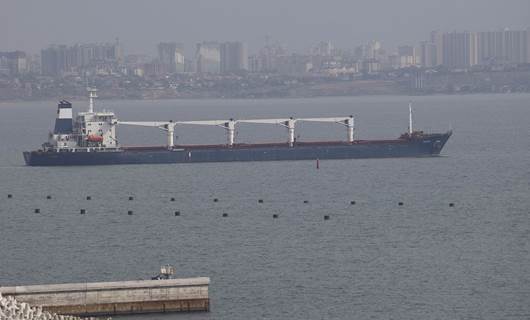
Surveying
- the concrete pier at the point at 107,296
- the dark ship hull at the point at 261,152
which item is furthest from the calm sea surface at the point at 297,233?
the dark ship hull at the point at 261,152

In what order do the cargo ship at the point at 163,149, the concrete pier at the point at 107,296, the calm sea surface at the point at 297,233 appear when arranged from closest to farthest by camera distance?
the concrete pier at the point at 107,296, the calm sea surface at the point at 297,233, the cargo ship at the point at 163,149

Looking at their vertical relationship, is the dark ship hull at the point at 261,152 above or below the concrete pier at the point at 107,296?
above

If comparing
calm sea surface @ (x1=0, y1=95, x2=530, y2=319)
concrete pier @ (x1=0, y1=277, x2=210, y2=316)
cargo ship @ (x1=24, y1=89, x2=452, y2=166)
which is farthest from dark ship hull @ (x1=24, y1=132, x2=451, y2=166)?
concrete pier @ (x1=0, y1=277, x2=210, y2=316)

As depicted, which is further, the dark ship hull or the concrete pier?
the dark ship hull

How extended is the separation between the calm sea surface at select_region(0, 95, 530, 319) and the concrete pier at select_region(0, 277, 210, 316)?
1.61 feet

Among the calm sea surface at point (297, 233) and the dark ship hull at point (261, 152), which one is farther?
the dark ship hull at point (261, 152)

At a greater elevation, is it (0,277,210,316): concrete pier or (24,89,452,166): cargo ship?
(24,89,452,166): cargo ship

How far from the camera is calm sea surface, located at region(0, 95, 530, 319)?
151 feet

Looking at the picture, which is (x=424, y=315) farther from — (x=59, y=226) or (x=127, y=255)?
(x=59, y=226)

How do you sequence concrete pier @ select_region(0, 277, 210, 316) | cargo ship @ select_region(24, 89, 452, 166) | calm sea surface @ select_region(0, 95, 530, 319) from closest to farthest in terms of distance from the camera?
concrete pier @ select_region(0, 277, 210, 316)
calm sea surface @ select_region(0, 95, 530, 319)
cargo ship @ select_region(24, 89, 452, 166)

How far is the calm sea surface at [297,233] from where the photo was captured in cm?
4591

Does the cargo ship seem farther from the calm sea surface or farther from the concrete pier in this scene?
the concrete pier

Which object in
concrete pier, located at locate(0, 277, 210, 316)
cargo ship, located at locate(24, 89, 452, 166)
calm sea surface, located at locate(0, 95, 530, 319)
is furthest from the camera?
cargo ship, located at locate(24, 89, 452, 166)

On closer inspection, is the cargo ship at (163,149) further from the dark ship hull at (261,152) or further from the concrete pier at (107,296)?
the concrete pier at (107,296)
